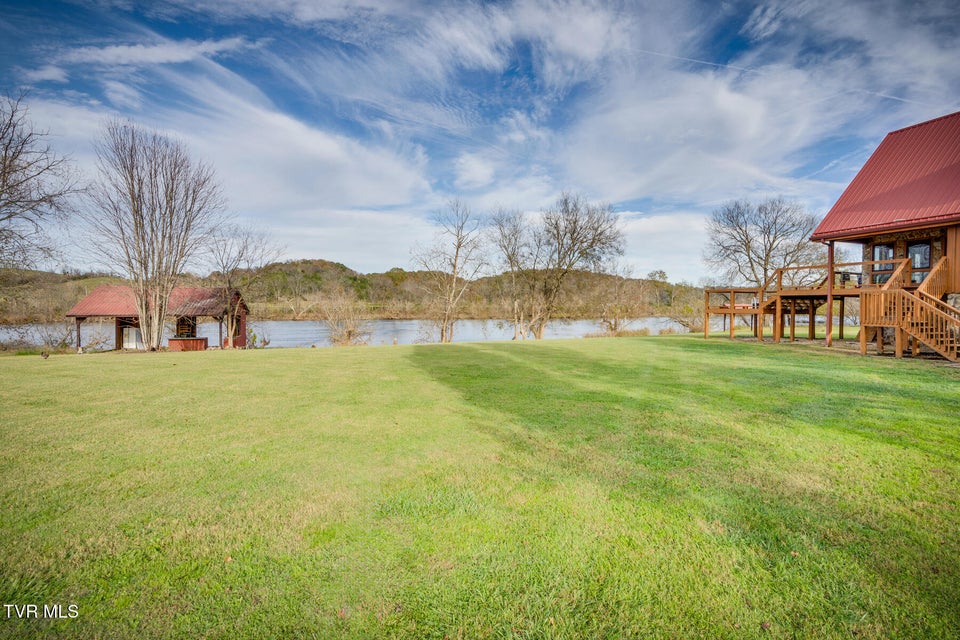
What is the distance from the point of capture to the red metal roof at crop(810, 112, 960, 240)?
12227 mm

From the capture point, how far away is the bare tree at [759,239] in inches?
1315

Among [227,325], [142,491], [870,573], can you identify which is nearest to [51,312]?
[227,325]

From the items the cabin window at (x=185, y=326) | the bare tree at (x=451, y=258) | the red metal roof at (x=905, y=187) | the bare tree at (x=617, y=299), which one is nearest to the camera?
the red metal roof at (x=905, y=187)

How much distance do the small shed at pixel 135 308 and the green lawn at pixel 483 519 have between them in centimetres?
2086

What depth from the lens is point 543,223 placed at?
32.3 meters

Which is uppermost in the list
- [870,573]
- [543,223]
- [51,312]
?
[543,223]

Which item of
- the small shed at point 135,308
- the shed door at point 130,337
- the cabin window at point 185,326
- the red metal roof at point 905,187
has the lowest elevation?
the shed door at point 130,337

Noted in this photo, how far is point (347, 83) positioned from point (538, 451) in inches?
679

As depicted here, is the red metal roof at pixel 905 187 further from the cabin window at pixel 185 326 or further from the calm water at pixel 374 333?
the cabin window at pixel 185 326

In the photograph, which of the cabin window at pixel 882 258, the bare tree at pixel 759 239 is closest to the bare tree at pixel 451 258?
the cabin window at pixel 882 258

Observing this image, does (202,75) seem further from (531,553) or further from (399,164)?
(531,553)

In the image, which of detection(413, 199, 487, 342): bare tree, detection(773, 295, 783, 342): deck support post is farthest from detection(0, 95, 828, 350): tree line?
detection(773, 295, 783, 342): deck support post

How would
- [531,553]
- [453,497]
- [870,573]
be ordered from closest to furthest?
[870,573] → [531,553] → [453,497]

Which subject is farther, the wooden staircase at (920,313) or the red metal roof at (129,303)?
the red metal roof at (129,303)
